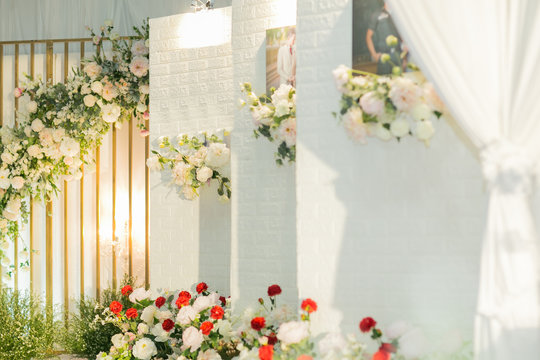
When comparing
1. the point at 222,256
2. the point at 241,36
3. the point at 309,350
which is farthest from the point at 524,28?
the point at 222,256

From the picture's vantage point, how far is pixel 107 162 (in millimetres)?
5277

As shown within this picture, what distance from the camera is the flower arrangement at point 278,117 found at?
3164mm

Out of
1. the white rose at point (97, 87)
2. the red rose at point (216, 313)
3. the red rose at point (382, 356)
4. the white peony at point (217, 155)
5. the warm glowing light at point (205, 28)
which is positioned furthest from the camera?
the white rose at point (97, 87)

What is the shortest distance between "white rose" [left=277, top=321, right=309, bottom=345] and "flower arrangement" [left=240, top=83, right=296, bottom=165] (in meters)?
1.09

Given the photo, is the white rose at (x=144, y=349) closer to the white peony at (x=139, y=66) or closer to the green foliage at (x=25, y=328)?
the green foliage at (x=25, y=328)

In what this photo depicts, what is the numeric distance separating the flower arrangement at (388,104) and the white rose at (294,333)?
0.84 m

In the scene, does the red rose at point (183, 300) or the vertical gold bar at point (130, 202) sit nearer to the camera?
the red rose at point (183, 300)

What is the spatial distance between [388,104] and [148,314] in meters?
2.10

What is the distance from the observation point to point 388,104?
2.41 metres

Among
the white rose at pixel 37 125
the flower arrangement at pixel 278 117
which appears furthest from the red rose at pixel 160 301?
the white rose at pixel 37 125

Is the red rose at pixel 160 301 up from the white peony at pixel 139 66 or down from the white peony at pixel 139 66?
down

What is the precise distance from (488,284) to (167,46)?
282 centimetres

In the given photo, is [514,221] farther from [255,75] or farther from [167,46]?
[167,46]

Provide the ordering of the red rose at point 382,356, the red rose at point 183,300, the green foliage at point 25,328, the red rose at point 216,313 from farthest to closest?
the green foliage at point 25,328, the red rose at point 183,300, the red rose at point 216,313, the red rose at point 382,356
